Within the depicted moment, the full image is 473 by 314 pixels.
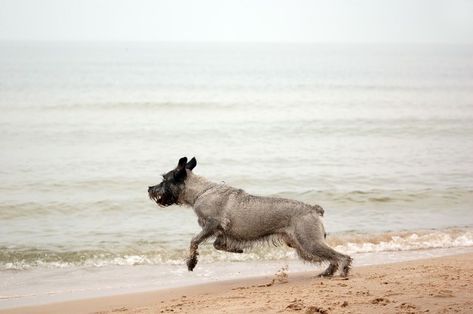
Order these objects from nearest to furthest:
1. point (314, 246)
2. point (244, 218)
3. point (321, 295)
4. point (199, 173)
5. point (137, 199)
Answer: point (321, 295) < point (314, 246) < point (244, 218) < point (137, 199) < point (199, 173)

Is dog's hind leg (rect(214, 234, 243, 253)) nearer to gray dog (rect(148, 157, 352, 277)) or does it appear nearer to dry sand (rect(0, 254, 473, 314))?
gray dog (rect(148, 157, 352, 277))

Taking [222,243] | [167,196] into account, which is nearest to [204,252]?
[167,196]

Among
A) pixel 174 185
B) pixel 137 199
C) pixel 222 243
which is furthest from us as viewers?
pixel 137 199

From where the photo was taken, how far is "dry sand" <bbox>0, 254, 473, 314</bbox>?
7691 mm

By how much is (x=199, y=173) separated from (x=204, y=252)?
9.12 metres

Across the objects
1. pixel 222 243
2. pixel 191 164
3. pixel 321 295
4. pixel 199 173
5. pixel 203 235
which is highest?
pixel 199 173

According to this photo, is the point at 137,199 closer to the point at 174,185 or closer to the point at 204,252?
the point at 204,252

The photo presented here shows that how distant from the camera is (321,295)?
332 inches

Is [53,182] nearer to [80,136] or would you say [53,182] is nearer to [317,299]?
[80,136]

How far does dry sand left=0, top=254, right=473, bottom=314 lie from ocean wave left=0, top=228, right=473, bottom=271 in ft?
5.75

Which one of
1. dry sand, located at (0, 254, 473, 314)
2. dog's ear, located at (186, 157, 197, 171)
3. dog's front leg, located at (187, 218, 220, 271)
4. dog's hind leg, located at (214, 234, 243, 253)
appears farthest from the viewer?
dog's ear, located at (186, 157, 197, 171)

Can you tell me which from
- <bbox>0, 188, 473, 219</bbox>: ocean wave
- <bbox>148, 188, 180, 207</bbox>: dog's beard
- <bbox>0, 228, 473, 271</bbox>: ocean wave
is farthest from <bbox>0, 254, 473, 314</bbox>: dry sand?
<bbox>0, 188, 473, 219</bbox>: ocean wave

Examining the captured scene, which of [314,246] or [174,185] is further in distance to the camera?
[174,185]

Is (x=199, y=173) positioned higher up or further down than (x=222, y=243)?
higher up
